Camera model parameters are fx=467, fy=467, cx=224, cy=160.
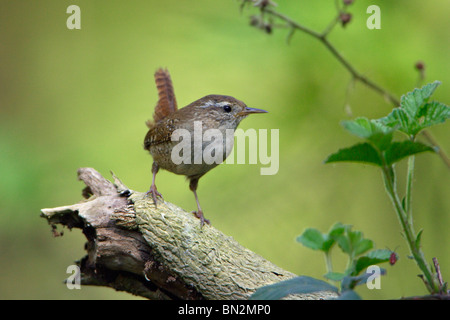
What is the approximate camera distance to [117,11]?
4793 millimetres

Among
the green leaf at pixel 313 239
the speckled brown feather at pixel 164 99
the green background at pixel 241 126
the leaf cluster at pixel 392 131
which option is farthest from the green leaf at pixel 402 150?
the speckled brown feather at pixel 164 99

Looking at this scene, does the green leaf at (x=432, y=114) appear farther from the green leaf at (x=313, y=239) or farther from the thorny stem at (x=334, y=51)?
the thorny stem at (x=334, y=51)

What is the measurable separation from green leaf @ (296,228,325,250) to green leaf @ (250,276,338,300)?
1.28 ft

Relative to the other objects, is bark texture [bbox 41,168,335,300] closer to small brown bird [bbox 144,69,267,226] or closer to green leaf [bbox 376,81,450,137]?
small brown bird [bbox 144,69,267,226]

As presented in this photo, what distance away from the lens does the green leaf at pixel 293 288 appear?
1126 millimetres

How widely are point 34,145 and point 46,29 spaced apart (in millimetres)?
1914

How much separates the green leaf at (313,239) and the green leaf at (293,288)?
39cm

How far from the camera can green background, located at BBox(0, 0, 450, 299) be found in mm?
3188

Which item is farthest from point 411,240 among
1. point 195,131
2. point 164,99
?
point 164,99

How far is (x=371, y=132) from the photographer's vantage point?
1.07 metres

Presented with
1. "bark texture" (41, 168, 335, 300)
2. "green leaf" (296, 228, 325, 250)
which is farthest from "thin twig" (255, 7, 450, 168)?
"green leaf" (296, 228, 325, 250)

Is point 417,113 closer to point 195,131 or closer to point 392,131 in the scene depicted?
point 392,131

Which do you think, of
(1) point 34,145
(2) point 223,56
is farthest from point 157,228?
(1) point 34,145
